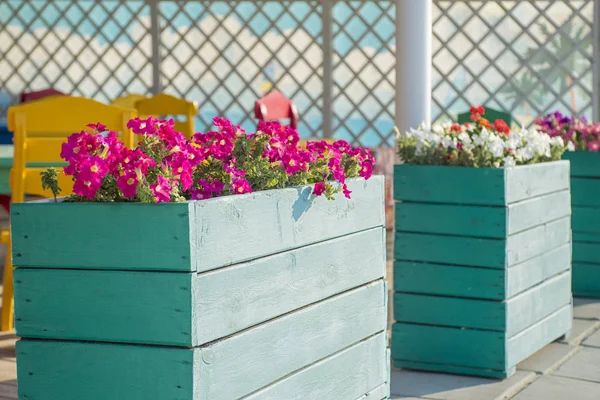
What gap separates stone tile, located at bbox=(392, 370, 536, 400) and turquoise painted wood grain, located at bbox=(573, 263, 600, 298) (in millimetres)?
987

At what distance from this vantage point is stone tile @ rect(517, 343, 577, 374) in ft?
7.27

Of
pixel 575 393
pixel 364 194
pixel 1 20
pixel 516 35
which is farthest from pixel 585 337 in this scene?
pixel 1 20

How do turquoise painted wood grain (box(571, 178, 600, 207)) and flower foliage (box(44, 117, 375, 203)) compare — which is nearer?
flower foliage (box(44, 117, 375, 203))

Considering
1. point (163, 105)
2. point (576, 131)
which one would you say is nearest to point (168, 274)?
point (576, 131)

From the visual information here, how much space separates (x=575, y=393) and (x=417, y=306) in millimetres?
382

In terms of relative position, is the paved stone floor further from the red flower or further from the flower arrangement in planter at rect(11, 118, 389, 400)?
the flower arrangement in planter at rect(11, 118, 389, 400)

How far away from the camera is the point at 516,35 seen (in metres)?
4.82

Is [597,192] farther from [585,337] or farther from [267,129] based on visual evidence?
[267,129]

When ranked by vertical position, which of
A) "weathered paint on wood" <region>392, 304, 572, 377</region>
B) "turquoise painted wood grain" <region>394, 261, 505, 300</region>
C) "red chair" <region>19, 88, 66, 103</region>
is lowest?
"weathered paint on wood" <region>392, 304, 572, 377</region>

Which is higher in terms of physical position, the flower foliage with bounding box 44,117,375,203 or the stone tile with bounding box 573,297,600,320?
the flower foliage with bounding box 44,117,375,203

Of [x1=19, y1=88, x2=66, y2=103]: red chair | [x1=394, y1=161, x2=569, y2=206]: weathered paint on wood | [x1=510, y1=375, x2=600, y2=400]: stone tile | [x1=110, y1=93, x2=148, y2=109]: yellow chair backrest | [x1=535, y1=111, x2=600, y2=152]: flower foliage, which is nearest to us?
[x1=510, y1=375, x2=600, y2=400]: stone tile

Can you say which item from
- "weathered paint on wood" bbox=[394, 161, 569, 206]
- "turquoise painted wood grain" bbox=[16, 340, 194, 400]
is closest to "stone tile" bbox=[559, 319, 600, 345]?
"weathered paint on wood" bbox=[394, 161, 569, 206]

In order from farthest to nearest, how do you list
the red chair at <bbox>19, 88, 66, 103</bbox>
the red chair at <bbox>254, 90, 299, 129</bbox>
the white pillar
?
the red chair at <bbox>19, 88, 66, 103</bbox> → the red chair at <bbox>254, 90, 299, 129</bbox> → the white pillar

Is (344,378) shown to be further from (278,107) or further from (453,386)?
(278,107)
